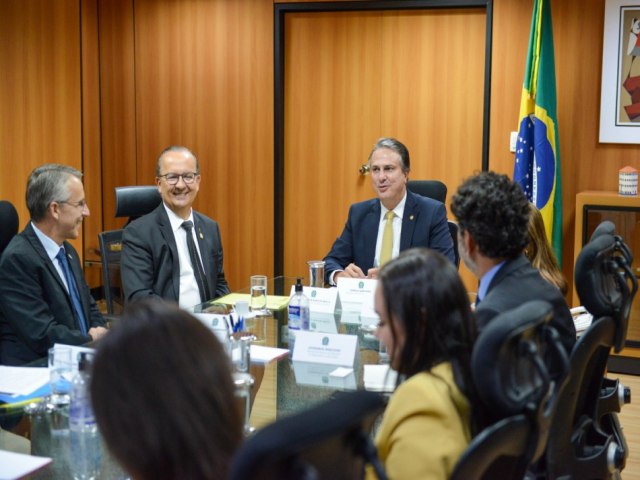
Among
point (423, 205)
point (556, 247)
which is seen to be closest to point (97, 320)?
point (423, 205)

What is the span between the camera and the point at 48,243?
3.41 m

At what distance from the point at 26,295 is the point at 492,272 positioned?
5.86 ft

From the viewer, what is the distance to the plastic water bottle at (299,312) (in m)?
3.24

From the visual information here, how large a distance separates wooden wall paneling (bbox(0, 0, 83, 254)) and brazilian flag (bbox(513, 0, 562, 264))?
11.1ft

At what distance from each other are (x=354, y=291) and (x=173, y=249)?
2.87ft

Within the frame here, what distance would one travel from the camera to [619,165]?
574 centimetres

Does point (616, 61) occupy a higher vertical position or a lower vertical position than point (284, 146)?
higher

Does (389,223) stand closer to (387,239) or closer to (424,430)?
(387,239)

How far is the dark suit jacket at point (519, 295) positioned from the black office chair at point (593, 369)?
0.27 ft

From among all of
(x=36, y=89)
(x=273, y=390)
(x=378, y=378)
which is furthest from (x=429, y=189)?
(x=36, y=89)

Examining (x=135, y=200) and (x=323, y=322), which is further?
(x=135, y=200)

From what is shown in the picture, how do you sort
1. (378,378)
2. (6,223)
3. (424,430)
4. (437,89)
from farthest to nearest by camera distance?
(437,89) → (6,223) → (378,378) → (424,430)

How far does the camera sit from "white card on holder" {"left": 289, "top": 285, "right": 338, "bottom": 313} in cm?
350

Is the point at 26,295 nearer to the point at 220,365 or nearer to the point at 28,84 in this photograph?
the point at 220,365
